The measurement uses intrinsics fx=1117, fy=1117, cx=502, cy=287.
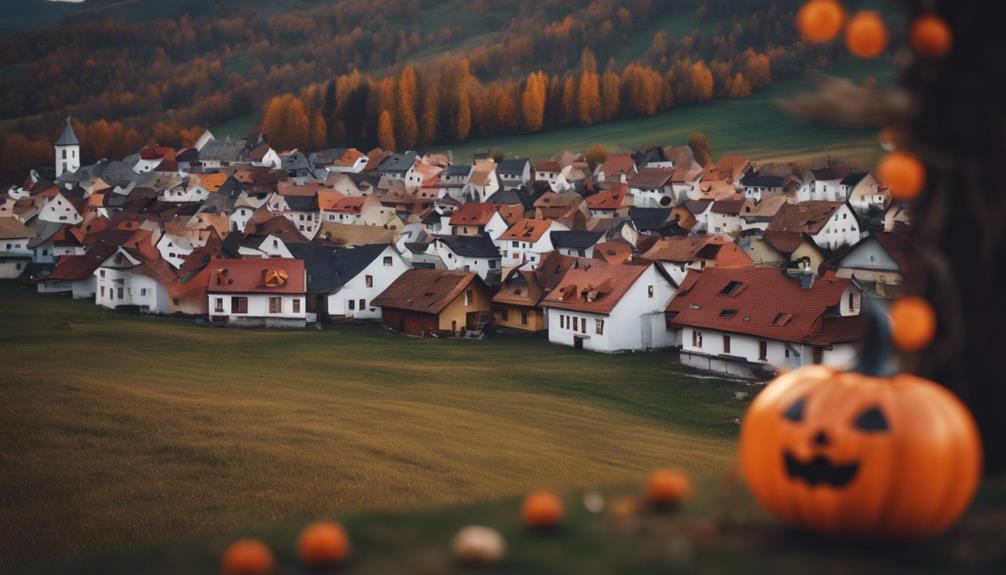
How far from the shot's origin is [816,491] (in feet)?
33.6

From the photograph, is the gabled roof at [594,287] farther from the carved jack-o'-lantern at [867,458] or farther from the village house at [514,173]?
the village house at [514,173]

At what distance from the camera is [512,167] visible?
573ft

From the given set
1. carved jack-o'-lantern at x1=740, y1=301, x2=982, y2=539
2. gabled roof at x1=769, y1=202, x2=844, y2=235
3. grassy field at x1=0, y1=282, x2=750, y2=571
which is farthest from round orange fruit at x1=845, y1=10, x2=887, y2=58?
gabled roof at x1=769, y1=202, x2=844, y2=235

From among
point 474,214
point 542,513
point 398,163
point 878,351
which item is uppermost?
point 398,163

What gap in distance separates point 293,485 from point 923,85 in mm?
22416

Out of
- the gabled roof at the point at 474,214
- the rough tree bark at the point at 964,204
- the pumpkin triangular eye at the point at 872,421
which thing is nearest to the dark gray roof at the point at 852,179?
the gabled roof at the point at 474,214

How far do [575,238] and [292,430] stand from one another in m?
67.2

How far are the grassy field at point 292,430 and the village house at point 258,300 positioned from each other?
9.87m

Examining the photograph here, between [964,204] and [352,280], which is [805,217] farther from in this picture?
[964,204]

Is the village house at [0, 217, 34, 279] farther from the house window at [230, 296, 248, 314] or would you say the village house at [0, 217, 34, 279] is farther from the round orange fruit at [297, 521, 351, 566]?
the round orange fruit at [297, 521, 351, 566]

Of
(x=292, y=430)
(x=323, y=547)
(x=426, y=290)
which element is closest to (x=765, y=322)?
(x=426, y=290)

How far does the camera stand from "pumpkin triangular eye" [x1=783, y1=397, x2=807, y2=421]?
419 inches

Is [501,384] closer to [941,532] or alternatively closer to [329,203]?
[941,532]

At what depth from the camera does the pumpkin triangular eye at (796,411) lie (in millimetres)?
10641
